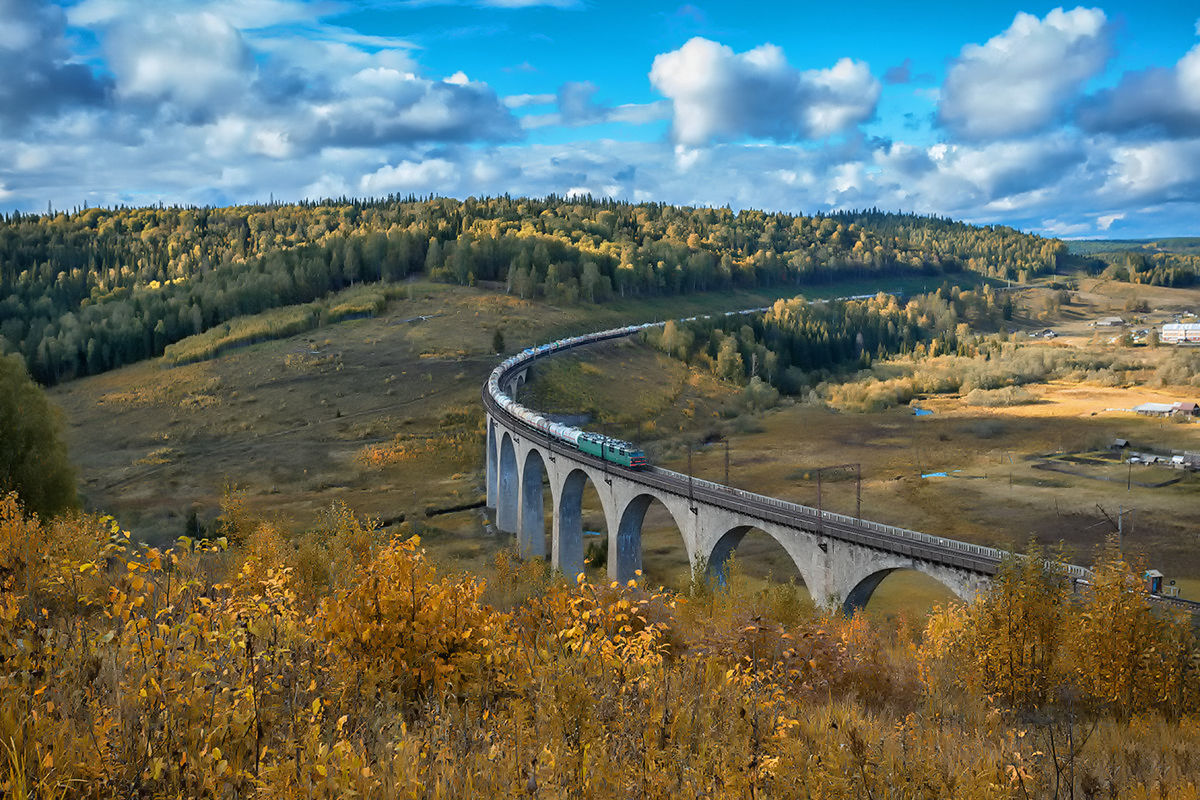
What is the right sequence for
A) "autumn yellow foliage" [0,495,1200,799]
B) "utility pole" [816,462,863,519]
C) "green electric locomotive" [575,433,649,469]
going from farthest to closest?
"green electric locomotive" [575,433,649,469]
"utility pole" [816,462,863,519]
"autumn yellow foliage" [0,495,1200,799]

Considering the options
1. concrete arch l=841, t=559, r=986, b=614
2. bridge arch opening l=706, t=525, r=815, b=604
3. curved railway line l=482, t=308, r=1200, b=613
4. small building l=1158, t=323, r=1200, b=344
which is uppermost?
small building l=1158, t=323, r=1200, b=344

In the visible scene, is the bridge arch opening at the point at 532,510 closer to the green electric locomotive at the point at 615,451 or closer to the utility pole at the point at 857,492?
the green electric locomotive at the point at 615,451

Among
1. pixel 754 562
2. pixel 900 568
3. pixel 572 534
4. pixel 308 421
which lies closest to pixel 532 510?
pixel 572 534

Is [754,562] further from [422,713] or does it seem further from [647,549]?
[422,713]

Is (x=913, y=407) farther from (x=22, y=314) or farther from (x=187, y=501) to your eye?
(x=22, y=314)

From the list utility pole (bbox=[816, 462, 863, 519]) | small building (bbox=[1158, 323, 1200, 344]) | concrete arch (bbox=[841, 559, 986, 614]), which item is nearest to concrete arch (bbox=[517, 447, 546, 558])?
utility pole (bbox=[816, 462, 863, 519])

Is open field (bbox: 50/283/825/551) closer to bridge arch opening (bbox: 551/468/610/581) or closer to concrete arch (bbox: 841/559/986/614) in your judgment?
bridge arch opening (bbox: 551/468/610/581)
